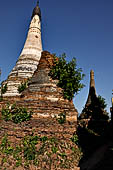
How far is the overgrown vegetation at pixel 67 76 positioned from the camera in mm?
10648

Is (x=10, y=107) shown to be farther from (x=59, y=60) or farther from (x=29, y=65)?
(x=29, y=65)

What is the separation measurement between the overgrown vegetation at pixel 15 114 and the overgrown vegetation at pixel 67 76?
2.63 m

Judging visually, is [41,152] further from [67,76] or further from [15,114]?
[67,76]

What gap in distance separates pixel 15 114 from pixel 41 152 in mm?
2554

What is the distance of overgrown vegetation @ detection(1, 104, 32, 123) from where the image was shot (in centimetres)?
907

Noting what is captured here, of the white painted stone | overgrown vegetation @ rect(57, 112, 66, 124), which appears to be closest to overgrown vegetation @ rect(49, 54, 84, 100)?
overgrown vegetation @ rect(57, 112, 66, 124)

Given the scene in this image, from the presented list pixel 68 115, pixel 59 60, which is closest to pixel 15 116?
pixel 68 115

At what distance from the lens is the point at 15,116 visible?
30.1 ft

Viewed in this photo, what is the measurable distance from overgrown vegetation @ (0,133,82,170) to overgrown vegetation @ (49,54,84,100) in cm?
302

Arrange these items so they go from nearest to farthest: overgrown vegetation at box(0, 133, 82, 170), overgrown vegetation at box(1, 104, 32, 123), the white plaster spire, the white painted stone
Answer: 1. overgrown vegetation at box(0, 133, 82, 170)
2. overgrown vegetation at box(1, 104, 32, 123)
3. the white painted stone
4. the white plaster spire

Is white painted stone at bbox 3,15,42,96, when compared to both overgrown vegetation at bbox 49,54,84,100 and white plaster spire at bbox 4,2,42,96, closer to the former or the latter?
white plaster spire at bbox 4,2,42,96

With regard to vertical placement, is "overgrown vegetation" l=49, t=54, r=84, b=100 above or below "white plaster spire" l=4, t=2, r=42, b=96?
below

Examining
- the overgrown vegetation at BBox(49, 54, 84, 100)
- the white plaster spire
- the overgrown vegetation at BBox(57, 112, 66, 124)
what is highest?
the white plaster spire

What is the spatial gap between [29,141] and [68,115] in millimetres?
2551
